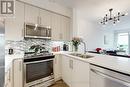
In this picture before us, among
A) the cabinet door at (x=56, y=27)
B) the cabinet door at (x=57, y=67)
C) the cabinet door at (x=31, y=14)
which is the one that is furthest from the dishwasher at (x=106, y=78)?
the cabinet door at (x=56, y=27)

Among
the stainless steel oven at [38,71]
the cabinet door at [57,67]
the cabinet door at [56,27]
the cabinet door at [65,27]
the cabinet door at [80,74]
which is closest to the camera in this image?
the cabinet door at [80,74]

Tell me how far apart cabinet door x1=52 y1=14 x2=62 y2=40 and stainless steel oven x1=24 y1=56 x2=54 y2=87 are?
0.95 meters

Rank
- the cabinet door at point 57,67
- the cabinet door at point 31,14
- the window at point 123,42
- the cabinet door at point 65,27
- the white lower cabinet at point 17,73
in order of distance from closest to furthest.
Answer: the white lower cabinet at point 17,73 < the cabinet door at point 31,14 < the cabinet door at point 57,67 < the cabinet door at point 65,27 < the window at point 123,42

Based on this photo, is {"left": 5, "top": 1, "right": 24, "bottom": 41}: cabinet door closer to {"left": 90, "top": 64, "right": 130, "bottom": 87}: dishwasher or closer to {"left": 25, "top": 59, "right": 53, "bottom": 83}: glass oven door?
{"left": 25, "top": 59, "right": 53, "bottom": 83}: glass oven door

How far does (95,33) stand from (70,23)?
3375mm

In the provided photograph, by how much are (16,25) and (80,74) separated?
1.93 meters

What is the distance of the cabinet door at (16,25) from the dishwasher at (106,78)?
200 centimetres

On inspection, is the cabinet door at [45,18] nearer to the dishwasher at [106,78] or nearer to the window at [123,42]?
the dishwasher at [106,78]

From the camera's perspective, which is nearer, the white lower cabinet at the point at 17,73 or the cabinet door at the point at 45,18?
the white lower cabinet at the point at 17,73

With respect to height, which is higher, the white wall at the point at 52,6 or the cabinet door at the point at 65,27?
the white wall at the point at 52,6

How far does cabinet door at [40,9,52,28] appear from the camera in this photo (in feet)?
12.1

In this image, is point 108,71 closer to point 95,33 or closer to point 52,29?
point 52,29

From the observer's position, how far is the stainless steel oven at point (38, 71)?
108 inches

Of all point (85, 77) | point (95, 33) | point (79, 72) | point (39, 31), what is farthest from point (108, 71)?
point (95, 33)
